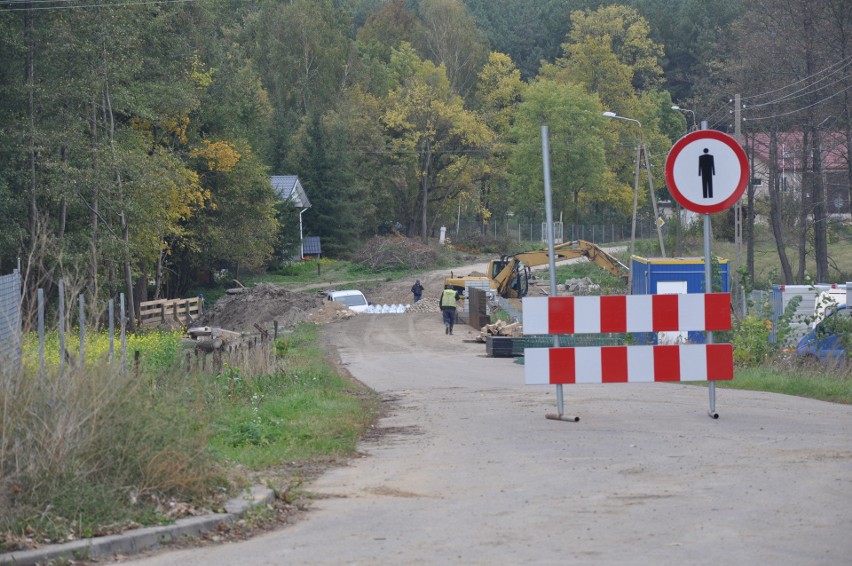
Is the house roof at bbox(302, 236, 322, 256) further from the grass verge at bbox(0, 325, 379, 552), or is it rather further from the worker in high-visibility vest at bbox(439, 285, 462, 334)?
the grass verge at bbox(0, 325, 379, 552)

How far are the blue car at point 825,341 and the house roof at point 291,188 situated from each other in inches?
2082

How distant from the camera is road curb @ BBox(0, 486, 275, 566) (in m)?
6.71

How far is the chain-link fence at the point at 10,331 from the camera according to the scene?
26.8 feet

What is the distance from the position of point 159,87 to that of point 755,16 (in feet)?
90.1

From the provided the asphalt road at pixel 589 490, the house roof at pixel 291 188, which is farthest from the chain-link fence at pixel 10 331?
the house roof at pixel 291 188

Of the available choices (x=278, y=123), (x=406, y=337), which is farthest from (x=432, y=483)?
(x=278, y=123)

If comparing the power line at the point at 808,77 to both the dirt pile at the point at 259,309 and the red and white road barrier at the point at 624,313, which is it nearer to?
the dirt pile at the point at 259,309

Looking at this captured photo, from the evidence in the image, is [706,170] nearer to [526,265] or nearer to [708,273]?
[708,273]

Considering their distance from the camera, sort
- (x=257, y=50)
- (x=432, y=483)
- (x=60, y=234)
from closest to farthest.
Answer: (x=432, y=483), (x=60, y=234), (x=257, y=50)

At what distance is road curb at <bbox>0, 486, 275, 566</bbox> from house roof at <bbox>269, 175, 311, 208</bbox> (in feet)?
209

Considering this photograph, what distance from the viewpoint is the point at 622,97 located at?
90.6 meters

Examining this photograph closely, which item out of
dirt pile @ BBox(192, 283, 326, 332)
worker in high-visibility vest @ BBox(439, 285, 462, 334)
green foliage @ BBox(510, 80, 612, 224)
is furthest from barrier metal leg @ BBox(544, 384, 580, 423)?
green foliage @ BBox(510, 80, 612, 224)

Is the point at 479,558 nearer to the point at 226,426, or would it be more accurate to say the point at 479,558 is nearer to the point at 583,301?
the point at 583,301

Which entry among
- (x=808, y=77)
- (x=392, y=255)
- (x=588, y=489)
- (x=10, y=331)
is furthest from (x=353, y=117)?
(x=588, y=489)
